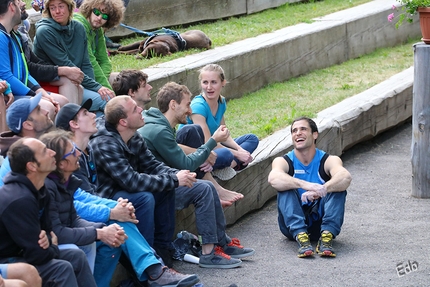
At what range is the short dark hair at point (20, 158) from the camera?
4.16 m

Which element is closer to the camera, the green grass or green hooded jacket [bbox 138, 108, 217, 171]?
green hooded jacket [bbox 138, 108, 217, 171]

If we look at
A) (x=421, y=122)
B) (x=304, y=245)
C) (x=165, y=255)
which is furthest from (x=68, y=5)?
(x=421, y=122)

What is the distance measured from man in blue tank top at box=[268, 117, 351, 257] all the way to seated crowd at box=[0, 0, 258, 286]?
0.44 metres

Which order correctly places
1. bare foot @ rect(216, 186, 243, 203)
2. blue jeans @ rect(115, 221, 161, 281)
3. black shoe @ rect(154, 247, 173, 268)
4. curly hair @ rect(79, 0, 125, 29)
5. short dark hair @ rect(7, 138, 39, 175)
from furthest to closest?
1. curly hair @ rect(79, 0, 125, 29)
2. bare foot @ rect(216, 186, 243, 203)
3. black shoe @ rect(154, 247, 173, 268)
4. blue jeans @ rect(115, 221, 161, 281)
5. short dark hair @ rect(7, 138, 39, 175)

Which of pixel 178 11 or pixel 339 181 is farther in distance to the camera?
pixel 178 11

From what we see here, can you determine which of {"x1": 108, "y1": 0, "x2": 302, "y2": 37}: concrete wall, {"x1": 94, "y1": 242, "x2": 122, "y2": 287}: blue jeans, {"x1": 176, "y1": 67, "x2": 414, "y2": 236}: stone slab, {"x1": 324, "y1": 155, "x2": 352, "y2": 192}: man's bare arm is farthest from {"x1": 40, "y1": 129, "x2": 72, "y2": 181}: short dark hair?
Result: {"x1": 108, "y1": 0, "x2": 302, "y2": 37}: concrete wall

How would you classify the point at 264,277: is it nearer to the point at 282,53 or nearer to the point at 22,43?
the point at 22,43

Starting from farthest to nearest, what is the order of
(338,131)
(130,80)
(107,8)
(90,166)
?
1. (338,131)
2. (107,8)
3. (130,80)
4. (90,166)

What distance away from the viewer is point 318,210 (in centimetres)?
659

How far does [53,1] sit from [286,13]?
8177 millimetres

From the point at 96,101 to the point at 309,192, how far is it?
1.98 m

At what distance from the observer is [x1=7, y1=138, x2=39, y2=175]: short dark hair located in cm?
416

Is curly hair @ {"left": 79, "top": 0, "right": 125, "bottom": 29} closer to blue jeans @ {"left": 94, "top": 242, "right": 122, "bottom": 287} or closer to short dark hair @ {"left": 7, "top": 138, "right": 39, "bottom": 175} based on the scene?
blue jeans @ {"left": 94, "top": 242, "right": 122, "bottom": 287}

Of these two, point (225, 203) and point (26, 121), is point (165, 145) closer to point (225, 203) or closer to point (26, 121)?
point (225, 203)
